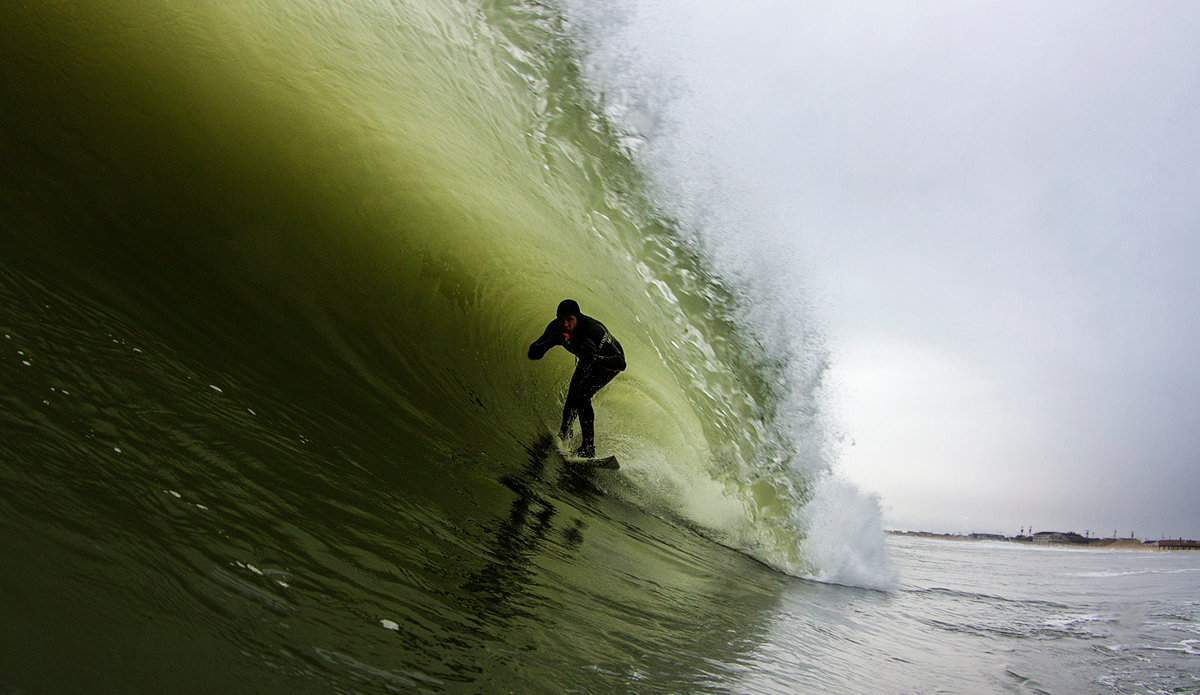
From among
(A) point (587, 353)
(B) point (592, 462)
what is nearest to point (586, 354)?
(A) point (587, 353)

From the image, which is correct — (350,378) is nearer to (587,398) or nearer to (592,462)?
(587,398)

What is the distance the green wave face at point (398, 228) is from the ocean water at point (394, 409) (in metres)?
0.03

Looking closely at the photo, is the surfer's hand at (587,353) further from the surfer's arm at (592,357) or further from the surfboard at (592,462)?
the surfboard at (592,462)

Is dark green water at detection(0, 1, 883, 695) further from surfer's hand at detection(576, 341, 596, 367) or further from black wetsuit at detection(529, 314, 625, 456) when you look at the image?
surfer's hand at detection(576, 341, 596, 367)

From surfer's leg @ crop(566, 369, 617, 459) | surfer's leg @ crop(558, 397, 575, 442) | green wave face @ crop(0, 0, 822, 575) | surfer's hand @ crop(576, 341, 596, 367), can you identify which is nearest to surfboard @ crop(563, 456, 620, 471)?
surfer's leg @ crop(566, 369, 617, 459)

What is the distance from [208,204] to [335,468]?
6.82 feet

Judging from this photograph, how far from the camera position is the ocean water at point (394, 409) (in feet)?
5.04

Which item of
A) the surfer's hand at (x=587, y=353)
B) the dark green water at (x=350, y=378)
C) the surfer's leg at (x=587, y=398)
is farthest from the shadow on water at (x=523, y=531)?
the surfer's hand at (x=587, y=353)

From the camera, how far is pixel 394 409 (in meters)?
3.45

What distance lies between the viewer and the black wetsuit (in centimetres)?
430

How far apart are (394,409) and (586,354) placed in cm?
140

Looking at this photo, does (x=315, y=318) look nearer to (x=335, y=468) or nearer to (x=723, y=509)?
(x=335, y=468)

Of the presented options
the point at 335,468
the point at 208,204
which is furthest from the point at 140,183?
the point at 335,468

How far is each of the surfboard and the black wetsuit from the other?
0.77 ft
